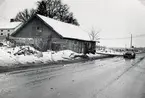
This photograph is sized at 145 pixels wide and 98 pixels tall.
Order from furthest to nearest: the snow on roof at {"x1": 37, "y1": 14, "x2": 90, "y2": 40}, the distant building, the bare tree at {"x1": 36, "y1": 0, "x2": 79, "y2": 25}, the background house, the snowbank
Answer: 1. the distant building
2. the bare tree at {"x1": 36, "y1": 0, "x2": 79, "y2": 25}
3. the snow on roof at {"x1": 37, "y1": 14, "x2": 90, "y2": 40}
4. the background house
5. the snowbank

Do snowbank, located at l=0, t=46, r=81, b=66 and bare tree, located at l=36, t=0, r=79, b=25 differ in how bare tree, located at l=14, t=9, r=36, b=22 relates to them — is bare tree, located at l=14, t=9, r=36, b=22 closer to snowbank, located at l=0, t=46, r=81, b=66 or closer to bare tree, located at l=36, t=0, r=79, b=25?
bare tree, located at l=36, t=0, r=79, b=25

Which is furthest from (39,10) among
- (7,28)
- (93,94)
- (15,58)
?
(93,94)

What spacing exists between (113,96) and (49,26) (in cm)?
3440

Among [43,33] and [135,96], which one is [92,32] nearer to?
[43,33]

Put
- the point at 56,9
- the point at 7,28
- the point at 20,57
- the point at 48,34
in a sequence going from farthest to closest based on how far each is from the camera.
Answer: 1. the point at 7,28
2. the point at 56,9
3. the point at 48,34
4. the point at 20,57

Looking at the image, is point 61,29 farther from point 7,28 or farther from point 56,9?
point 7,28

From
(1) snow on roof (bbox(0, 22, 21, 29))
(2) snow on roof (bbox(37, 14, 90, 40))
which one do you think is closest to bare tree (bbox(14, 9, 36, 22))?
(1) snow on roof (bbox(0, 22, 21, 29))

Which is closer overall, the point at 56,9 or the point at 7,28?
the point at 56,9

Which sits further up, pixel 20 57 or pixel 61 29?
pixel 61 29

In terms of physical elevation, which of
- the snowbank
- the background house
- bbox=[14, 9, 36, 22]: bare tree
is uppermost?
bbox=[14, 9, 36, 22]: bare tree

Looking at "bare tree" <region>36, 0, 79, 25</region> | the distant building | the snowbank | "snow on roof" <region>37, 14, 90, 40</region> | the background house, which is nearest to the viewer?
the snowbank

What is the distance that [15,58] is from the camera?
20.8m

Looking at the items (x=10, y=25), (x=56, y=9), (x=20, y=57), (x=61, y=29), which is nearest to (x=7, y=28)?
(x=10, y=25)

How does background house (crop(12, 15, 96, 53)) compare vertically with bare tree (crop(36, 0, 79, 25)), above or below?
below
